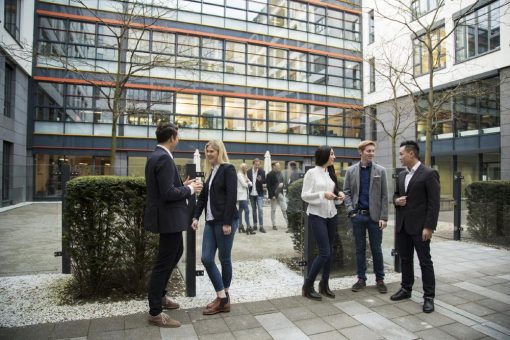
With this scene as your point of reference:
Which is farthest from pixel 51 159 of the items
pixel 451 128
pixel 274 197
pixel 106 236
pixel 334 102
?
pixel 451 128

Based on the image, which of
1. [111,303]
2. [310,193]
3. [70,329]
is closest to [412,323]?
[310,193]

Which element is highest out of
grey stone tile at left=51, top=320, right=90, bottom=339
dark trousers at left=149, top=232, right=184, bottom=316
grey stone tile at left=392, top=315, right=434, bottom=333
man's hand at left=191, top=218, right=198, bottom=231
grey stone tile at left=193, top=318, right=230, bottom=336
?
man's hand at left=191, top=218, right=198, bottom=231

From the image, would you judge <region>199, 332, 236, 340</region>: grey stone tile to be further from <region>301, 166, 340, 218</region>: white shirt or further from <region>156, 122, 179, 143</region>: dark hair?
<region>156, 122, 179, 143</region>: dark hair

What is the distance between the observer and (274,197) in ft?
33.2

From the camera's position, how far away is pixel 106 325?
11.3 ft

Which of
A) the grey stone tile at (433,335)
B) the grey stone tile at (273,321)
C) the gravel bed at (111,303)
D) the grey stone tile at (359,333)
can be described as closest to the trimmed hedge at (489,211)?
the gravel bed at (111,303)

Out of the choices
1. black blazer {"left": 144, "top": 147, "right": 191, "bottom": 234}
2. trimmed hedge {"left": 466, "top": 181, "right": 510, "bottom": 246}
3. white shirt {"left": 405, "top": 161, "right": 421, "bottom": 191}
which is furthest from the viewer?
trimmed hedge {"left": 466, "top": 181, "right": 510, "bottom": 246}

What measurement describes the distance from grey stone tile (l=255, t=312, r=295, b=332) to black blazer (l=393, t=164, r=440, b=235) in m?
1.93

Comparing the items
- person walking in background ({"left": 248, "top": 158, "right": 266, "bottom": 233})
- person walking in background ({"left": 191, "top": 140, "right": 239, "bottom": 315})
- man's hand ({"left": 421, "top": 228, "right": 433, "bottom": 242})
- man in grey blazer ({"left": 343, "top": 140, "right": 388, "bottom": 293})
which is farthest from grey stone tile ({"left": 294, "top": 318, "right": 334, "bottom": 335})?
person walking in background ({"left": 248, "top": 158, "right": 266, "bottom": 233})

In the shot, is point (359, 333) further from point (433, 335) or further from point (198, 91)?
point (198, 91)

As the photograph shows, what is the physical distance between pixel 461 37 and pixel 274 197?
1730 centimetres

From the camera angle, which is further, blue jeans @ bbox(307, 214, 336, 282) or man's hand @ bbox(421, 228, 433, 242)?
blue jeans @ bbox(307, 214, 336, 282)

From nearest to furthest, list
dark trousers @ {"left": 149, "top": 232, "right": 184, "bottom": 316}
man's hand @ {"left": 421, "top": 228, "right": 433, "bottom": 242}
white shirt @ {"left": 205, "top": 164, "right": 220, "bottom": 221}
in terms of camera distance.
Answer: dark trousers @ {"left": 149, "top": 232, "right": 184, "bottom": 316}, white shirt @ {"left": 205, "top": 164, "right": 220, "bottom": 221}, man's hand @ {"left": 421, "top": 228, "right": 433, "bottom": 242}

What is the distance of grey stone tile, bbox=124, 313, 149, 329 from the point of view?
3.47 m
